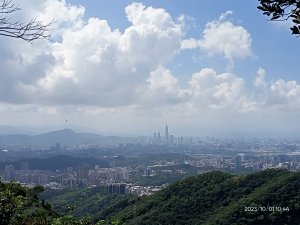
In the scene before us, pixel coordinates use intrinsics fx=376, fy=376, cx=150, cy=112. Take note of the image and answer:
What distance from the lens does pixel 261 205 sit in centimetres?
3128

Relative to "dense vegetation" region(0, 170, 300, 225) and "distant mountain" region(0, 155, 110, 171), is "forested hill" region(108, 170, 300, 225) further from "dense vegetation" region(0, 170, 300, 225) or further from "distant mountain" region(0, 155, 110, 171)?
"distant mountain" region(0, 155, 110, 171)

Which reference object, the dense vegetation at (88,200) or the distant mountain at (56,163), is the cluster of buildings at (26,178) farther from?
the dense vegetation at (88,200)

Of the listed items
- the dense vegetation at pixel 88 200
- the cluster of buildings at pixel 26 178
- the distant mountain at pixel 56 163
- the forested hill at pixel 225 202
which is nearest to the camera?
the forested hill at pixel 225 202

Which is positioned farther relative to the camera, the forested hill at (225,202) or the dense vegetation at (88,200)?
the dense vegetation at (88,200)

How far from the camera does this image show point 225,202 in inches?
1417

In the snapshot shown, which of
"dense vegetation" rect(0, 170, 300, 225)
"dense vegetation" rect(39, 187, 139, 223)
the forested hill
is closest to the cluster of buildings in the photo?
"dense vegetation" rect(39, 187, 139, 223)

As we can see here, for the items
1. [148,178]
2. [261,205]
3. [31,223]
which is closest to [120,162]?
[148,178]

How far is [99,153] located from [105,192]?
116 meters

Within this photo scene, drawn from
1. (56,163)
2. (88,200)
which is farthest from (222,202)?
(56,163)

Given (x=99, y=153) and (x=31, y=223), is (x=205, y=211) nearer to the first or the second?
(x=31, y=223)

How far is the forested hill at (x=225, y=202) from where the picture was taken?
98.0ft

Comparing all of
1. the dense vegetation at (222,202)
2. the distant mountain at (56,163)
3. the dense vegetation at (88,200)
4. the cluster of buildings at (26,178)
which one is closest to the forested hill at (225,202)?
the dense vegetation at (222,202)

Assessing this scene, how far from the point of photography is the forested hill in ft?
98.0

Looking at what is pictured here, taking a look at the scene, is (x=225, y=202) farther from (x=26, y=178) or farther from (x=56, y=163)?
(x=56, y=163)
